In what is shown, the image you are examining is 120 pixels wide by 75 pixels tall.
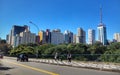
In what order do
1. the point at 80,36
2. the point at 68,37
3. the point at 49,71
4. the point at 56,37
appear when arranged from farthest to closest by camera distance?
1. the point at 80,36
2. the point at 68,37
3. the point at 56,37
4. the point at 49,71

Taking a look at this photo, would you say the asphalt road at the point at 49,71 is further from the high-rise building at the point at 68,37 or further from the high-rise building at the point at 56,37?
the high-rise building at the point at 68,37

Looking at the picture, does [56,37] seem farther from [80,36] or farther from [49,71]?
[49,71]

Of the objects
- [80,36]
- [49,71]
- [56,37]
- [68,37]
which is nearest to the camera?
[49,71]

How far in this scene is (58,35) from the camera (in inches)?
5271

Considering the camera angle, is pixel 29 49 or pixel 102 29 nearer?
pixel 29 49

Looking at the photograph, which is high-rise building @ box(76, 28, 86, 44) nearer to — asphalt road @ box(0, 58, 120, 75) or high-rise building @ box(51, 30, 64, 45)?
high-rise building @ box(51, 30, 64, 45)

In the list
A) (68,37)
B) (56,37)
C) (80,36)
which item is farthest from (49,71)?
(80,36)

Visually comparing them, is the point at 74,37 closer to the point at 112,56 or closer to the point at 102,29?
the point at 102,29

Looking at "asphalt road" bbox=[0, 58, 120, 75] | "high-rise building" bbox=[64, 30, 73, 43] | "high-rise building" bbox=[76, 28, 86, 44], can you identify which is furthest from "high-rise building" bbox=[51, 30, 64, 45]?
"asphalt road" bbox=[0, 58, 120, 75]

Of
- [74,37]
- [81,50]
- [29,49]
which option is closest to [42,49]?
[29,49]

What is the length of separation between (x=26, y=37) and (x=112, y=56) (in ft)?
405

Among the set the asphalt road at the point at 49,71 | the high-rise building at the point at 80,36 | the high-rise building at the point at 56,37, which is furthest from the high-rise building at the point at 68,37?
the asphalt road at the point at 49,71

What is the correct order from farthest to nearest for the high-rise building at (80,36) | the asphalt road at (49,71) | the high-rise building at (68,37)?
the high-rise building at (80,36)
the high-rise building at (68,37)
the asphalt road at (49,71)

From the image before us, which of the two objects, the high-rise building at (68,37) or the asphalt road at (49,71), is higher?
the high-rise building at (68,37)
